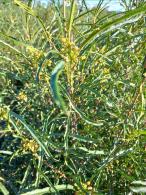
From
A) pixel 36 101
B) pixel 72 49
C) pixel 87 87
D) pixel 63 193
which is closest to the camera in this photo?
pixel 72 49

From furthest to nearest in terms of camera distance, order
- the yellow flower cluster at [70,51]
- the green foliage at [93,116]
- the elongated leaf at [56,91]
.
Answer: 1. the green foliage at [93,116]
2. the yellow flower cluster at [70,51]
3. the elongated leaf at [56,91]

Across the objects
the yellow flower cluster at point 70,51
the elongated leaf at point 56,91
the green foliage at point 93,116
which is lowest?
the green foliage at point 93,116

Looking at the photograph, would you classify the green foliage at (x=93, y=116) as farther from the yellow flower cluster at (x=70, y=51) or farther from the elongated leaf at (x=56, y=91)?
the elongated leaf at (x=56, y=91)

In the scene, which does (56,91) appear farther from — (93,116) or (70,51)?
(93,116)

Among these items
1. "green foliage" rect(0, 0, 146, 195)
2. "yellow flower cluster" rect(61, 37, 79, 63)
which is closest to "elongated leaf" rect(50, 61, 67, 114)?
"yellow flower cluster" rect(61, 37, 79, 63)

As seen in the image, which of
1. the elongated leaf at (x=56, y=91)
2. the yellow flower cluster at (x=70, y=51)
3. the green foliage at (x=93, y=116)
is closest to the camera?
the elongated leaf at (x=56, y=91)

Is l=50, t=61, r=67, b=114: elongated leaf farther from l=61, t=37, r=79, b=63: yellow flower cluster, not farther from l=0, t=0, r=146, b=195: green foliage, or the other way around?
l=0, t=0, r=146, b=195: green foliage

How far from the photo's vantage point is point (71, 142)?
4.95 ft

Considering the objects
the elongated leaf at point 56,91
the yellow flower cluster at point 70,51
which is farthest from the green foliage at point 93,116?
the elongated leaf at point 56,91

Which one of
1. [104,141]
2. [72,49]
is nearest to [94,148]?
[104,141]

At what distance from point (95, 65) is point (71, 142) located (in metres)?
0.33

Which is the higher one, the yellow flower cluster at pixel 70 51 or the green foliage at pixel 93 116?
the yellow flower cluster at pixel 70 51

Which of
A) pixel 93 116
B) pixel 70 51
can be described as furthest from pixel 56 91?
pixel 93 116

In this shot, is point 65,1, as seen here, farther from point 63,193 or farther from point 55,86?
point 63,193
